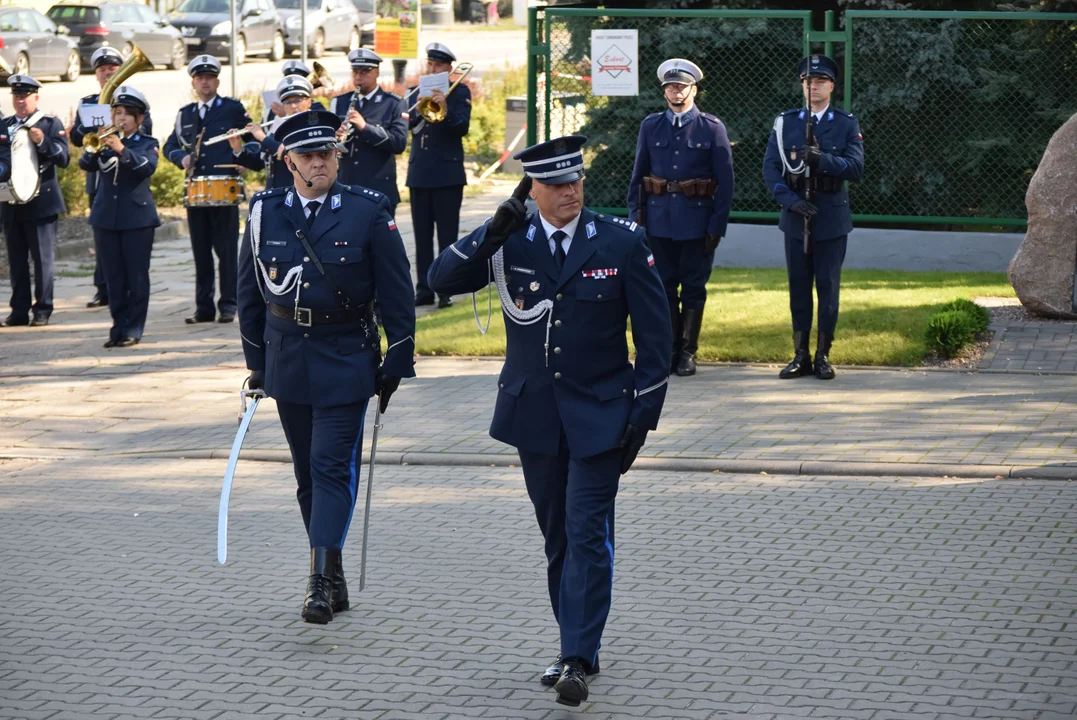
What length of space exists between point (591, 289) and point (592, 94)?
1049 cm

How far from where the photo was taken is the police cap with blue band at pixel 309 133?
6289 millimetres

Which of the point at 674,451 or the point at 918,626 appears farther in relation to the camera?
the point at 674,451

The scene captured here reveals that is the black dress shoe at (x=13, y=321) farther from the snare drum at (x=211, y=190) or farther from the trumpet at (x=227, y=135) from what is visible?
the trumpet at (x=227, y=135)

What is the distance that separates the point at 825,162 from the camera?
10641 mm

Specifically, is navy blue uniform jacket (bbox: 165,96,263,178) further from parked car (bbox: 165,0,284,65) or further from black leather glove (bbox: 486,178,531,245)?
parked car (bbox: 165,0,284,65)

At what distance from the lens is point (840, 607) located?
250 inches

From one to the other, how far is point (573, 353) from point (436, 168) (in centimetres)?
877

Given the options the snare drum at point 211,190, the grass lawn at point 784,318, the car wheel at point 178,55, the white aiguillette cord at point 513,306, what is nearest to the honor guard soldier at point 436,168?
the grass lawn at point 784,318

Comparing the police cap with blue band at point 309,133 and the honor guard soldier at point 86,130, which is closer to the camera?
the police cap with blue band at point 309,133

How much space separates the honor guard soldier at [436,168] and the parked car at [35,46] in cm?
2258

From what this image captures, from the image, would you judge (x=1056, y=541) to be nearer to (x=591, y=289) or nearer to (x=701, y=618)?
(x=701, y=618)

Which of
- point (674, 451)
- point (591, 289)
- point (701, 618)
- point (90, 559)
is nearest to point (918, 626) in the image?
point (701, 618)

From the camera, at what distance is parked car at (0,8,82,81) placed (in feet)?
112

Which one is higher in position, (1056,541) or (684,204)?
(684,204)
